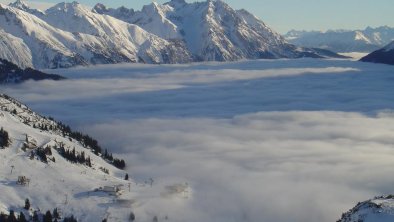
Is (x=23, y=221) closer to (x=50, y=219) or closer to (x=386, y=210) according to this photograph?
(x=50, y=219)

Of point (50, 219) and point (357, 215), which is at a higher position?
point (357, 215)

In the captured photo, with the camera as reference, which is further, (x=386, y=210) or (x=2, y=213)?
(x=2, y=213)

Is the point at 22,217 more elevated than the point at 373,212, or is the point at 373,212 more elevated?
the point at 373,212

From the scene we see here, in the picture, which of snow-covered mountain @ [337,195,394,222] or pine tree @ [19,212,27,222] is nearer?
snow-covered mountain @ [337,195,394,222]

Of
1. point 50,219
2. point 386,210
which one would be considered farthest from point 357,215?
point 50,219

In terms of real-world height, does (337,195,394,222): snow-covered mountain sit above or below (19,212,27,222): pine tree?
above

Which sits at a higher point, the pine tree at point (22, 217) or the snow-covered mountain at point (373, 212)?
the snow-covered mountain at point (373, 212)

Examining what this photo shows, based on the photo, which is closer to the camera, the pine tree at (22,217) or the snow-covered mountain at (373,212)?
the snow-covered mountain at (373,212)

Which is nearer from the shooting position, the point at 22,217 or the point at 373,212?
the point at 373,212
